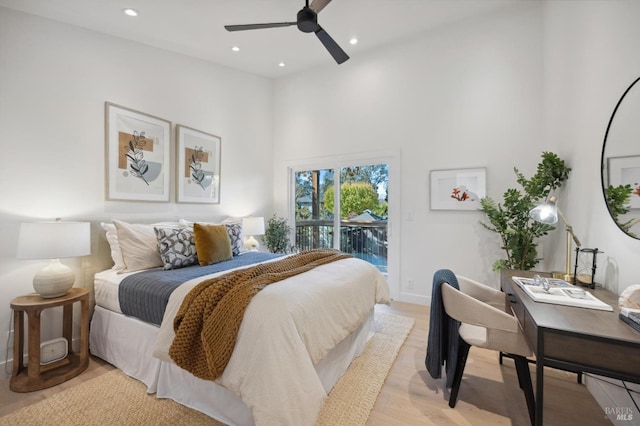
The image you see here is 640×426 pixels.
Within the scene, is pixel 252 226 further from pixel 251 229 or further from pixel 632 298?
pixel 632 298

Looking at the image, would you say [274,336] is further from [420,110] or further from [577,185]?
[420,110]

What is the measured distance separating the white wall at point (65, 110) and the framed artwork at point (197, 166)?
15 centimetres

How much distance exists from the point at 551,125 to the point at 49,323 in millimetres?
5044

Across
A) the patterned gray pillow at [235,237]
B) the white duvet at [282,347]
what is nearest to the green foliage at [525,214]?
the white duvet at [282,347]

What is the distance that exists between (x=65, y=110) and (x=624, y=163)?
4180 mm

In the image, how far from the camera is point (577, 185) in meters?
2.37

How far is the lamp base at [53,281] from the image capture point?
209cm

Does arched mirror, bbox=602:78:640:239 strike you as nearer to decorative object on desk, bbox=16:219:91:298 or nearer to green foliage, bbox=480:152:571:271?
green foliage, bbox=480:152:571:271

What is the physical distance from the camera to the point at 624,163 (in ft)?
5.33

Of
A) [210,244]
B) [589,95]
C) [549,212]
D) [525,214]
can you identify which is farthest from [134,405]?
[589,95]

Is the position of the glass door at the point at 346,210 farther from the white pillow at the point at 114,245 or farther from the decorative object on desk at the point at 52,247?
the decorative object on desk at the point at 52,247

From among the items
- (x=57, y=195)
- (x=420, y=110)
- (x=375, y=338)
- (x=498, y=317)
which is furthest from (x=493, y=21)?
(x=57, y=195)

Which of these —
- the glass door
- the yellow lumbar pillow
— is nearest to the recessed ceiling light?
the yellow lumbar pillow

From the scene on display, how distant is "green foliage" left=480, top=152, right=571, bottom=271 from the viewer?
2.62m
